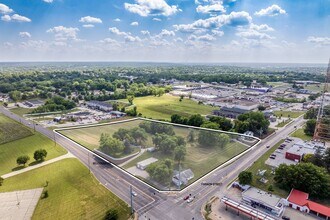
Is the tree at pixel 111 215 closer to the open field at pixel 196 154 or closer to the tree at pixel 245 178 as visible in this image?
the open field at pixel 196 154

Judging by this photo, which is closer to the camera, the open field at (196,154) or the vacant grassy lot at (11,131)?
the open field at (196,154)

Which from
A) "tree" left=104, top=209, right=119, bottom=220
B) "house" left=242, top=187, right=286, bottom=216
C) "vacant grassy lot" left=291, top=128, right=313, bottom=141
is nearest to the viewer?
"tree" left=104, top=209, right=119, bottom=220

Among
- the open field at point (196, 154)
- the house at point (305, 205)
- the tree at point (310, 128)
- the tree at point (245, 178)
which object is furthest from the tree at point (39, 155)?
the tree at point (310, 128)

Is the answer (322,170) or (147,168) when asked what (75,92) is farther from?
(322,170)

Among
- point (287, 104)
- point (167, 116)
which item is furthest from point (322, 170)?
point (287, 104)

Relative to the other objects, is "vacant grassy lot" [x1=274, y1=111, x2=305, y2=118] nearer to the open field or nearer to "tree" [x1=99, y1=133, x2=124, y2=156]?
the open field

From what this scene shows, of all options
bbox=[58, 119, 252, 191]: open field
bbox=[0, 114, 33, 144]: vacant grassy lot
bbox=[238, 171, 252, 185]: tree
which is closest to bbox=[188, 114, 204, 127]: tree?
bbox=[58, 119, 252, 191]: open field
